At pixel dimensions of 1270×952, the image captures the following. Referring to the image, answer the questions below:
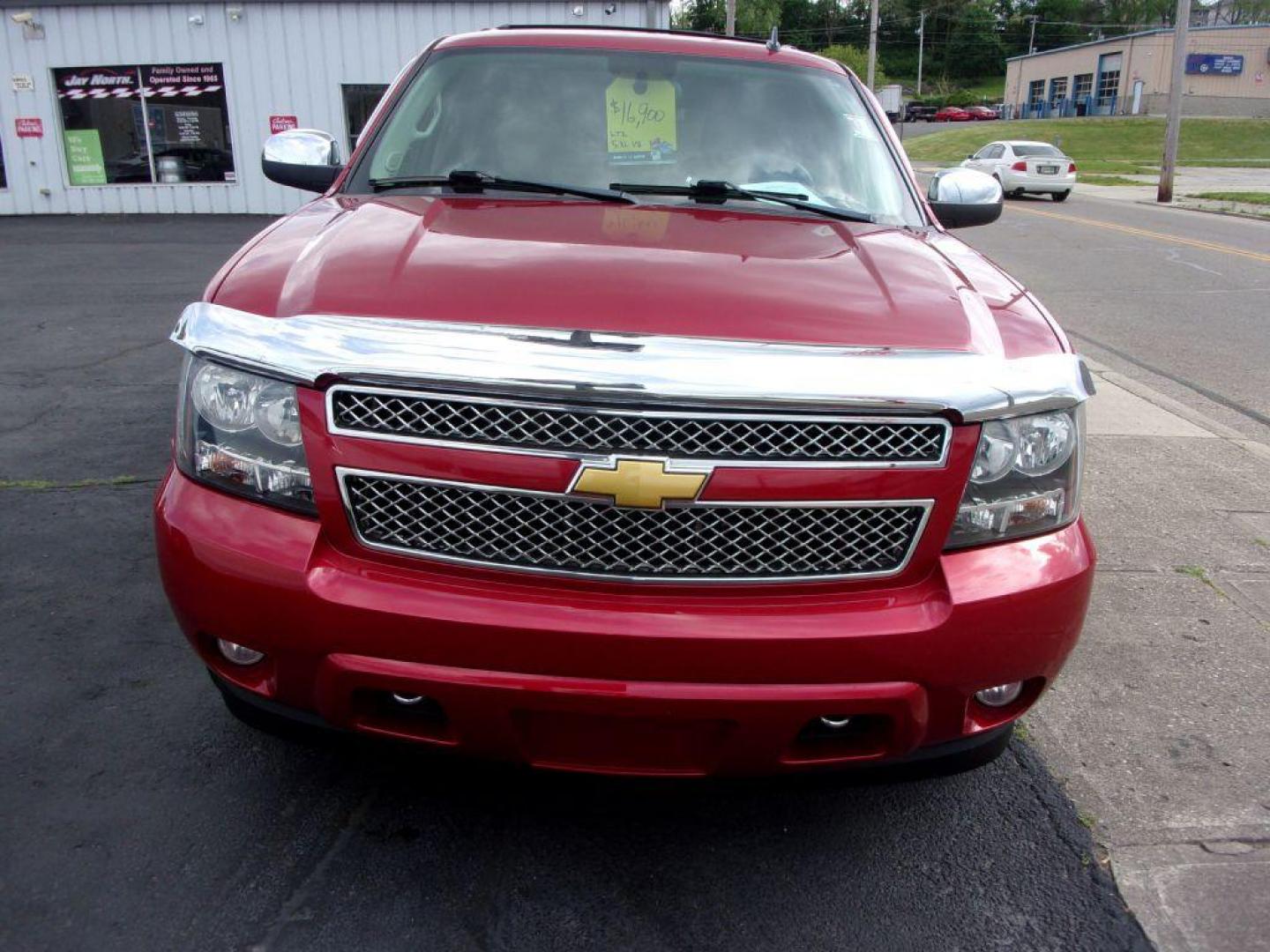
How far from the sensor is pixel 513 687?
6.91 ft

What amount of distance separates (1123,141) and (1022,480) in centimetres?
6079

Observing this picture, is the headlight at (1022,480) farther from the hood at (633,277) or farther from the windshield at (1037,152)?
the windshield at (1037,152)

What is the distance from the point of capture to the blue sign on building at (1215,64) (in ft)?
228

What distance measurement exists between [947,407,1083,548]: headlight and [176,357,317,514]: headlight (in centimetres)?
133

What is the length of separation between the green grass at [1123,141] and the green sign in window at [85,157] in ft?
120

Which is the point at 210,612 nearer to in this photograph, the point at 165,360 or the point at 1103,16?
the point at 165,360

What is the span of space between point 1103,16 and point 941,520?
131 meters

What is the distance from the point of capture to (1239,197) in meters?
27.0

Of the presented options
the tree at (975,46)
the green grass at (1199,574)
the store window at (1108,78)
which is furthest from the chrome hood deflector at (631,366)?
the tree at (975,46)

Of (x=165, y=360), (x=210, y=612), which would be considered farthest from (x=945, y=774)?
(x=165, y=360)

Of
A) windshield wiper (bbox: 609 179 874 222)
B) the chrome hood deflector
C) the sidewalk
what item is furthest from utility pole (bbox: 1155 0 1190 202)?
the chrome hood deflector

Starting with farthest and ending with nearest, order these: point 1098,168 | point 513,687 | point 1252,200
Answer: point 1098,168 < point 1252,200 < point 513,687

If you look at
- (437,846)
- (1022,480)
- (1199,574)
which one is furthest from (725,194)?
→ (1199,574)

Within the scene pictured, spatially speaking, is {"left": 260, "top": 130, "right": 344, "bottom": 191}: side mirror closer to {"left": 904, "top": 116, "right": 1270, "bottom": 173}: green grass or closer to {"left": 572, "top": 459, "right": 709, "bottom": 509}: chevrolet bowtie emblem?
{"left": 572, "top": 459, "right": 709, "bottom": 509}: chevrolet bowtie emblem
